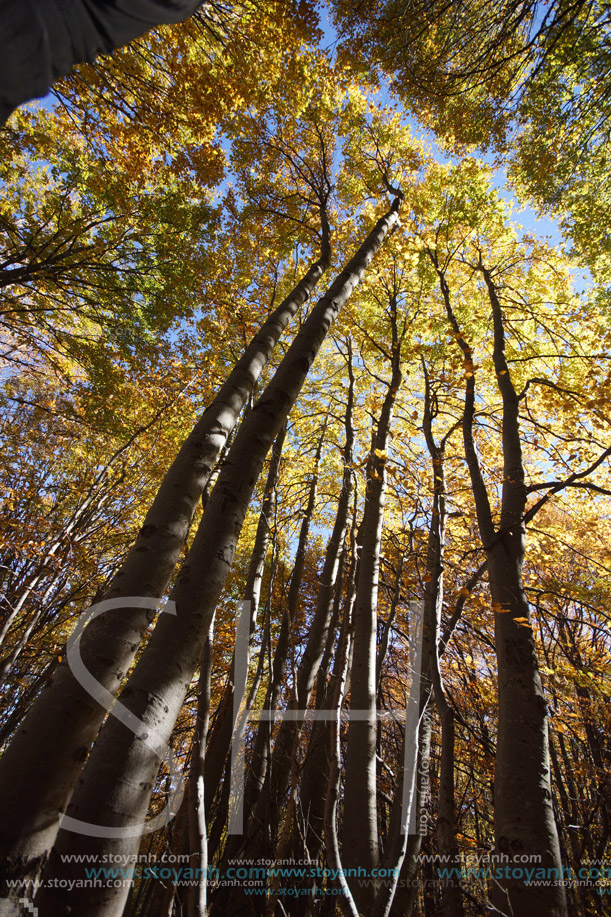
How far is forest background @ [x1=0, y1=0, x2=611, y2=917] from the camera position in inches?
81.9

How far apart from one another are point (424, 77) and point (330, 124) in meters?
2.20

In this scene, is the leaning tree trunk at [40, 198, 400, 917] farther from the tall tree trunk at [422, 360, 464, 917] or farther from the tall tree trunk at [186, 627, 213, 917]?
the tall tree trunk at [422, 360, 464, 917]

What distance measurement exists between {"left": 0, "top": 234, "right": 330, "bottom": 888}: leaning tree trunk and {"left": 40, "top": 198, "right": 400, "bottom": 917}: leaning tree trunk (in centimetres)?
34

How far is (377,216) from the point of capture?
7957 millimetres

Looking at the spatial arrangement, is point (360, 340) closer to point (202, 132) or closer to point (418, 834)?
point (202, 132)

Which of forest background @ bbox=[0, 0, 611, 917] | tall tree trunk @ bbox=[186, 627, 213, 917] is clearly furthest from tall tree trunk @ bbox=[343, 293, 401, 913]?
tall tree trunk @ bbox=[186, 627, 213, 917]

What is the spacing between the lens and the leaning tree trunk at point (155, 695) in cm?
142

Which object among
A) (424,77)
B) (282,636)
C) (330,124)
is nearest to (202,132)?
(330,124)

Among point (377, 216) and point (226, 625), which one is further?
point (226, 625)

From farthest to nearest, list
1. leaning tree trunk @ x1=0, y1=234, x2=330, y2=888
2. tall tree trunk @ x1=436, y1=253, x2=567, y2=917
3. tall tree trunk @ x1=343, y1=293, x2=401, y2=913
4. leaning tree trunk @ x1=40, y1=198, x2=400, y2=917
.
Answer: tall tree trunk @ x1=343, y1=293, x2=401, y2=913 → tall tree trunk @ x1=436, y1=253, x2=567, y2=917 → leaning tree trunk @ x1=0, y1=234, x2=330, y2=888 → leaning tree trunk @ x1=40, y1=198, x2=400, y2=917

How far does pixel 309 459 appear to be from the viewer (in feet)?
33.0

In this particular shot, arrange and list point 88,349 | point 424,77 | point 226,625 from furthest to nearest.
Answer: point 226,625
point 88,349
point 424,77

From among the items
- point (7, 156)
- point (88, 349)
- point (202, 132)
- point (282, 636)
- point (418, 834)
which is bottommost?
point (418, 834)

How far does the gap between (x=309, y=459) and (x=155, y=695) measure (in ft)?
27.6
